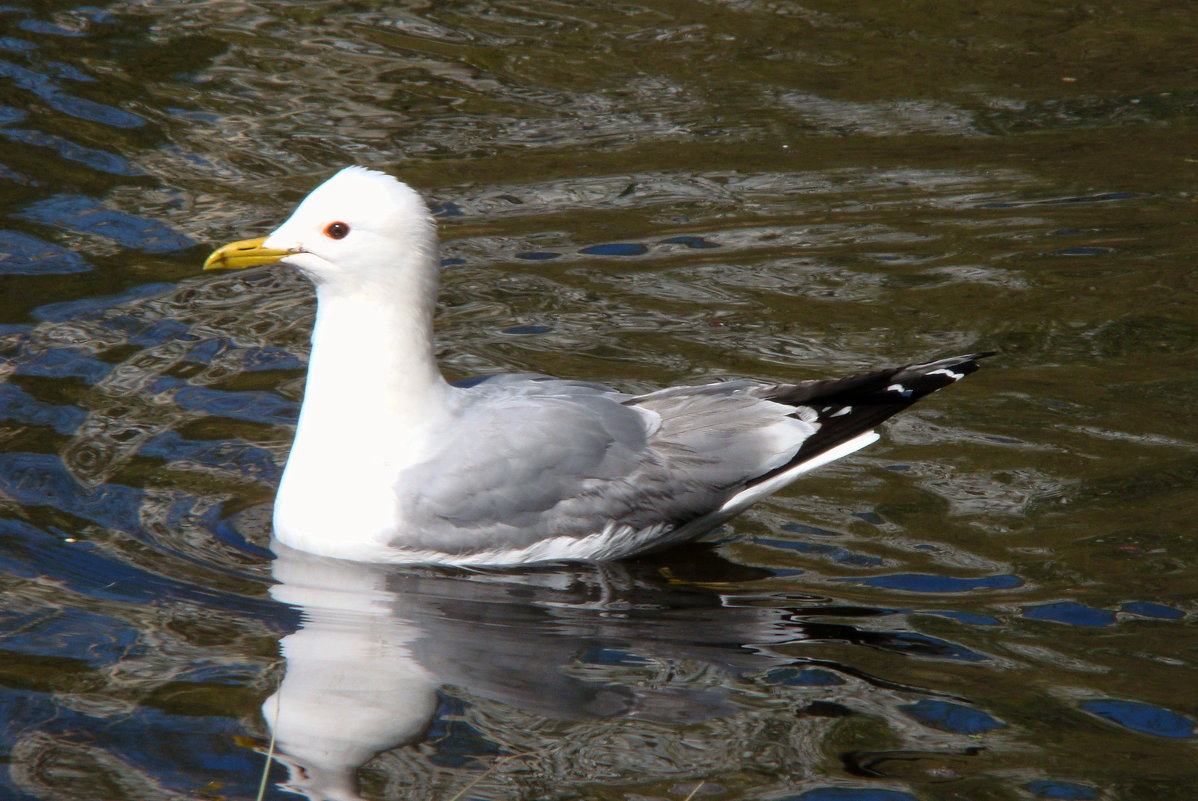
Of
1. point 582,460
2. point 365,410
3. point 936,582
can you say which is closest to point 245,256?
point 365,410

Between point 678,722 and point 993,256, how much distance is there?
4251 mm

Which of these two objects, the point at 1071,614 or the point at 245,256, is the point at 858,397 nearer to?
the point at 1071,614

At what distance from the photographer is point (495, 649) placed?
4.71 metres

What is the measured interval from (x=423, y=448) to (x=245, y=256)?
908mm

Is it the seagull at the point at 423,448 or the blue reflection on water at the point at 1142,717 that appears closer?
the blue reflection on water at the point at 1142,717

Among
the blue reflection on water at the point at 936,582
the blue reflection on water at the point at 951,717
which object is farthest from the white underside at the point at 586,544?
the blue reflection on water at the point at 951,717

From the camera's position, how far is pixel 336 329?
5.33 meters

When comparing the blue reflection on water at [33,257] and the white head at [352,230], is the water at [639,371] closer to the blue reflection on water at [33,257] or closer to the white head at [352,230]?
the blue reflection on water at [33,257]

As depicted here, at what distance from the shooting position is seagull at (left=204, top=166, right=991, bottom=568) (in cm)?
521

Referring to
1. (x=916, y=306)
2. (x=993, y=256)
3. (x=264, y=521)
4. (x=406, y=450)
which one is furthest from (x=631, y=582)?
(x=993, y=256)

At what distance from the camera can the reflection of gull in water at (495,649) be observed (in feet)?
14.1

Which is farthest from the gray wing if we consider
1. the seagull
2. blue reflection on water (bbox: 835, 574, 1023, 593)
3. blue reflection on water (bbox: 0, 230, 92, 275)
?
blue reflection on water (bbox: 0, 230, 92, 275)

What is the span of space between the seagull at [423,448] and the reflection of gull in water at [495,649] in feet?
0.47

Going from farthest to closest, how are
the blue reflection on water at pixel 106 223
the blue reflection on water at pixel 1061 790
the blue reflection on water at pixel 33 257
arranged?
the blue reflection on water at pixel 106 223 < the blue reflection on water at pixel 33 257 < the blue reflection on water at pixel 1061 790
